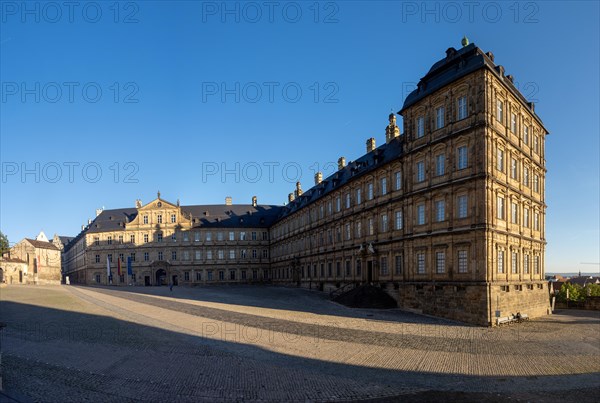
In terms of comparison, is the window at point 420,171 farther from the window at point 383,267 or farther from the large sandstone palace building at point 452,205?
the window at point 383,267

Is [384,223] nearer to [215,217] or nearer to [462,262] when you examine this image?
[462,262]

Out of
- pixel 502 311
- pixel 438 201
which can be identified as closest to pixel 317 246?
pixel 438 201

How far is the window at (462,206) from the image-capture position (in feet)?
85.0

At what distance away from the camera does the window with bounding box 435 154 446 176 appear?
27.9 m

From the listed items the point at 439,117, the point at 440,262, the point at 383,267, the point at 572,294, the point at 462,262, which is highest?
the point at 439,117

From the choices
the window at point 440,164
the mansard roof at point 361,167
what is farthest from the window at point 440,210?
the mansard roof at point 361,167

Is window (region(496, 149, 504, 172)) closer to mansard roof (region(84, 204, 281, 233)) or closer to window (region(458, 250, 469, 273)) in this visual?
window (region(458, 250, 469, 273))

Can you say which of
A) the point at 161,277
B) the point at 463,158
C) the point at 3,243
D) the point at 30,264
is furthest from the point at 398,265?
the point at 30,264

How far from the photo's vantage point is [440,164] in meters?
28.2

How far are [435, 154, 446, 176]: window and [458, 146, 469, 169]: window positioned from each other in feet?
4.43

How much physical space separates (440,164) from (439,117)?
3624mm

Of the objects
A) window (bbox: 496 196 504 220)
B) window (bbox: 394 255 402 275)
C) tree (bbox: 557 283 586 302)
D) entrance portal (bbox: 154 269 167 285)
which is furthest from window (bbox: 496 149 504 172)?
entrance portal (bbox: 154 269 167 285)

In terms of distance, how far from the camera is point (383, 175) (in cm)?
3562

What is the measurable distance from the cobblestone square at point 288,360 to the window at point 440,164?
10.9 m
